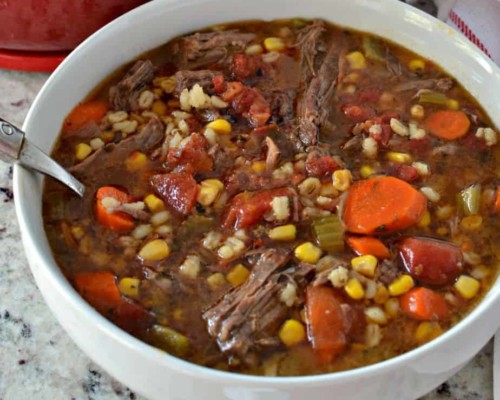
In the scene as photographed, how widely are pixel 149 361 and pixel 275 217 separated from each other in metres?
0.76

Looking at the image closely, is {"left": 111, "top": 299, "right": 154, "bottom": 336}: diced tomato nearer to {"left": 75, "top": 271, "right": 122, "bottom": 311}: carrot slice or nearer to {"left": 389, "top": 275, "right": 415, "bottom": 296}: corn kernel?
{"left": 75, "top": 271, "right": 122, "bottom": 311}: carrot slice

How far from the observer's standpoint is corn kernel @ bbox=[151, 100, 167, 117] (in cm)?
309

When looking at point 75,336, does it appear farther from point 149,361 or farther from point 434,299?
point 434,299

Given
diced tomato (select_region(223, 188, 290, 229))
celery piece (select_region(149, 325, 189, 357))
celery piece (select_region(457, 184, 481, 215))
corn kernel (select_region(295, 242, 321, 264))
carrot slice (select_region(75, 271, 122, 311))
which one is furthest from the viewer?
celery piece (select_region(457, 184, 481, 215))

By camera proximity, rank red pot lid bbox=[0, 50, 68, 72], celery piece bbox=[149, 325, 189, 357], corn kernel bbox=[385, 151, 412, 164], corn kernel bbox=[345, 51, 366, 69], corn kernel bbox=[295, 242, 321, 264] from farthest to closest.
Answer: red pot lid bbox=[0, 50, 68, 72] < corn kernel bbox=[345, 51, 366, 69] < corn kernel bbox=[385, 151, 412, 164] < corn kernel bbox=[295, 242, 321, 264] < celery piece bbox=[149, 325, 189, 357]

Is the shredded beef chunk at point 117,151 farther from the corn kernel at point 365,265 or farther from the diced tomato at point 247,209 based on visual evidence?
the corn kernel at point 365,265

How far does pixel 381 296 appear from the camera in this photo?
99.6 inches

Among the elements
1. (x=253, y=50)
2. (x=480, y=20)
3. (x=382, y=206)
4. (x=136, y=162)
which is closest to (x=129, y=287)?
(x=136, y=162)

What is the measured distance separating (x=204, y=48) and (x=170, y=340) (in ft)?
4.48

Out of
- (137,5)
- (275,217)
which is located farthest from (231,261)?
(137,5)

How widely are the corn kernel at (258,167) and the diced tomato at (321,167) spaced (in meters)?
0.16

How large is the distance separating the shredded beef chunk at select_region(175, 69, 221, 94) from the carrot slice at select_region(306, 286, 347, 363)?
1024 millimetres

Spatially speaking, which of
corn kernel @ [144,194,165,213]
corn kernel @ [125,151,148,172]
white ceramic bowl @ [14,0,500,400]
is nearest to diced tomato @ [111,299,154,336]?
white ceramic bowl @ [14,0,500,400]

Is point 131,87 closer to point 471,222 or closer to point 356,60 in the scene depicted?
point 356,60
